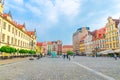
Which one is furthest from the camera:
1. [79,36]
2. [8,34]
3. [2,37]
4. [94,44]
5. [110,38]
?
[79,36]

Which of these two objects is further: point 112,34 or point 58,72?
point 112,34

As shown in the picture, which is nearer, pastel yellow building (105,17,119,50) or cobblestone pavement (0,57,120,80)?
cobblestone pavement (0,57,120,80)

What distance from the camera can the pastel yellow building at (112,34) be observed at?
3292 inches

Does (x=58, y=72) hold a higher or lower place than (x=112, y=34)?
lower

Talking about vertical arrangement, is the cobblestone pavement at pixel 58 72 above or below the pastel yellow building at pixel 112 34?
below

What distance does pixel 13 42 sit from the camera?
63.2 metres

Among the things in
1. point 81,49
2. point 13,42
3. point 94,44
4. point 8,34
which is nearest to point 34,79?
point 8,34

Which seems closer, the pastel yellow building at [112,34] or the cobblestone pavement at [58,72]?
the cobblestone pavement at [58,72]

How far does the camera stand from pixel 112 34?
8669 centimetres

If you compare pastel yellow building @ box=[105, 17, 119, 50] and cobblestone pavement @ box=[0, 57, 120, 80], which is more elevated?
pastel yellow building @ box=[105, 17, 119, 50]

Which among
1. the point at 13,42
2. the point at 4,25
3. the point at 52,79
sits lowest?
the point at 52,79

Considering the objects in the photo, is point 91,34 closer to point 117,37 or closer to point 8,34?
point 117,37

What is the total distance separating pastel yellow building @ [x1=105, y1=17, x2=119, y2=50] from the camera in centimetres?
8362

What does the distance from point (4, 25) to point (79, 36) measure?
124 meters
